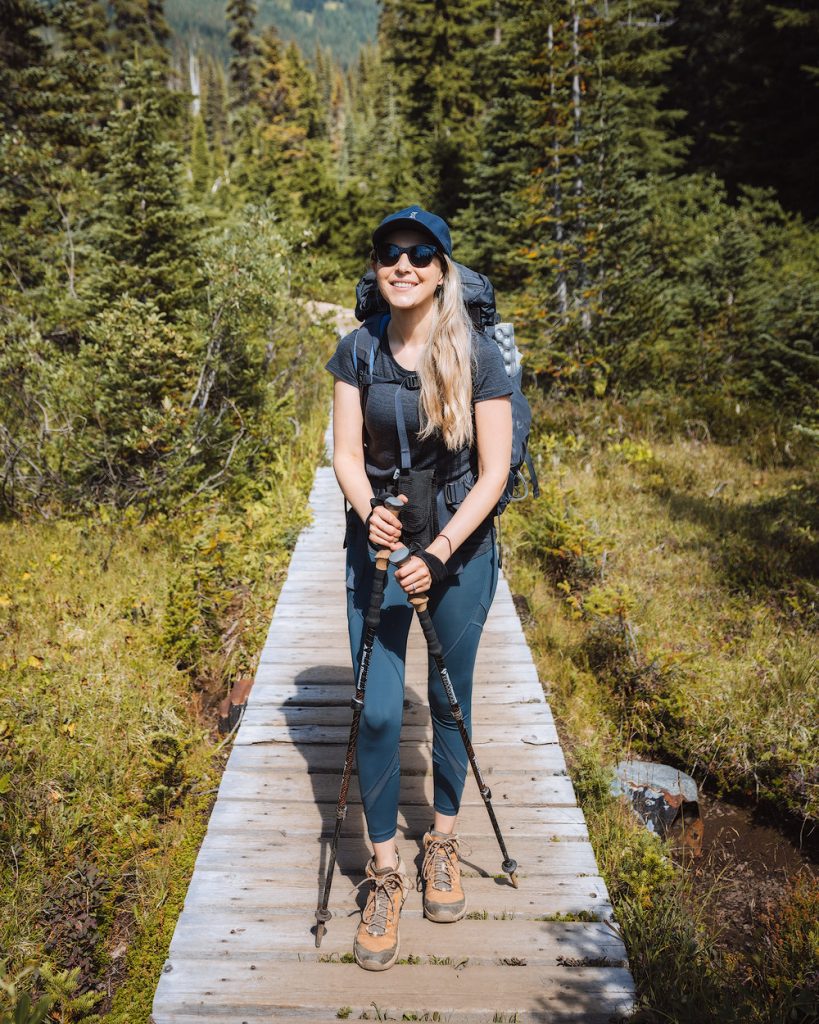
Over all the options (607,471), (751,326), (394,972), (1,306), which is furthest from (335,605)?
(751,326)

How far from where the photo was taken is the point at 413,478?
2.55 metres

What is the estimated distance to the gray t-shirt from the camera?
2453 mm

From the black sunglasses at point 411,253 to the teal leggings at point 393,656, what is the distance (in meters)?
1.07

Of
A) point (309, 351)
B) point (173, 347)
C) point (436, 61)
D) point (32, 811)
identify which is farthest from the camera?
point (436, 61)

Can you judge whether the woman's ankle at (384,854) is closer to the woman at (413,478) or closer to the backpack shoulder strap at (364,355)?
the woman at (413,478)

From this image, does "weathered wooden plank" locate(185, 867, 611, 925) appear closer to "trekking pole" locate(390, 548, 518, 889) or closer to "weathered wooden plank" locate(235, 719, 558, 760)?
"trekking pole" locate(390, 548, 518, 889)

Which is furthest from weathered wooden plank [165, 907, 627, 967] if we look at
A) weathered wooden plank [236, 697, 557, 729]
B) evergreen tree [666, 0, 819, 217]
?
evergreen tree [666, 0, 819, 217]

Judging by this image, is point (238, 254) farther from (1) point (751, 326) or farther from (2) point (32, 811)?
(1) point (751, 326)

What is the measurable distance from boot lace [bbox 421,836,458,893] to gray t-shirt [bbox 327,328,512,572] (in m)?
1.26

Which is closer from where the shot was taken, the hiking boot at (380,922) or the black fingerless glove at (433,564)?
the black fingerless glove at (433,564)

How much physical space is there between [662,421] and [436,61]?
75.4 feet

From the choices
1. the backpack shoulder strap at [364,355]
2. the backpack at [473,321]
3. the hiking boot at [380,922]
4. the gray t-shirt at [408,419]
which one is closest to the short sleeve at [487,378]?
the gray t-shirt at [408,419]

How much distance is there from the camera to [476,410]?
2.48 metres

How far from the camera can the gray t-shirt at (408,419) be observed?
245 cm
